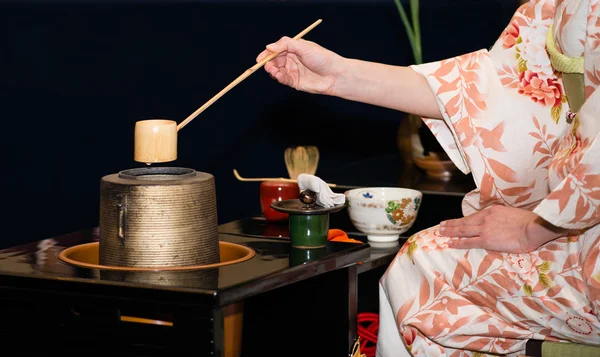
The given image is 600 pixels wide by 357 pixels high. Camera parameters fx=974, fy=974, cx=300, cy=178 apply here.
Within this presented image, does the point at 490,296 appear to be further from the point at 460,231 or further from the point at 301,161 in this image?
the point at 301,161

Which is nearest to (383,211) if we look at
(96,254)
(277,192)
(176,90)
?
(277,192)

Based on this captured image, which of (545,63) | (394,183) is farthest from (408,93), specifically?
(394,183)

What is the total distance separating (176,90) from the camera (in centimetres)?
371

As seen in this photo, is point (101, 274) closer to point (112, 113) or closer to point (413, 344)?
point (413, 344)

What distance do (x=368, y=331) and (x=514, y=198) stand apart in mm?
581

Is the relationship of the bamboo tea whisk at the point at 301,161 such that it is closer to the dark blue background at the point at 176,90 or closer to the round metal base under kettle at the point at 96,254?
the round metal base under kettle at the point at 96,254

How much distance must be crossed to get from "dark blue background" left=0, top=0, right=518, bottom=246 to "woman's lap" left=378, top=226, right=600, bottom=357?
1.48 meters

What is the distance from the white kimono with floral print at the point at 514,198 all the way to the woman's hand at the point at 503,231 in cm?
2

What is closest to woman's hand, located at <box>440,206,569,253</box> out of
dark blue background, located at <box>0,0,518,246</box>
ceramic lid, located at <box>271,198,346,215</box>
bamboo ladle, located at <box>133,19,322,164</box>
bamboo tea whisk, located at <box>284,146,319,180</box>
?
ceramic lid, located at <box>271,198,346,215</box>

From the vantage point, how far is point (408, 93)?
75.9 inches

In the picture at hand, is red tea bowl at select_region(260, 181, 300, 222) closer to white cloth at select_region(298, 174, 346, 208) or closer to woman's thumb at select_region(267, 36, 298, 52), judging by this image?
white cloth at select_region(298, 174, 346, 208)

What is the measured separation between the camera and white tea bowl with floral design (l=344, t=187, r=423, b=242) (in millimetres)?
2150

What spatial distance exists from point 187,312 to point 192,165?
2.38 m

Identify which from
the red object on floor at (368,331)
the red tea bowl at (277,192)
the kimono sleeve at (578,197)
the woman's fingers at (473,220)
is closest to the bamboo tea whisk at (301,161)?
the red tea bowl at (277,192)
